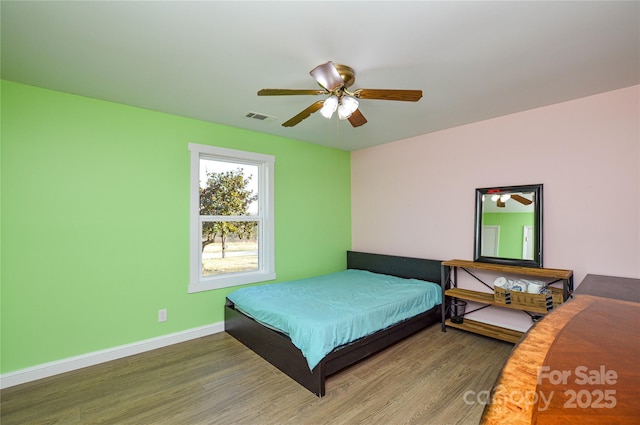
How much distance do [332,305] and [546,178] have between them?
261 cm

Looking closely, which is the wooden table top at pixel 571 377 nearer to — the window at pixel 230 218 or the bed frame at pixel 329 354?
the bed frame at pixel 329 354

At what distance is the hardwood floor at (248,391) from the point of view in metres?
1.99

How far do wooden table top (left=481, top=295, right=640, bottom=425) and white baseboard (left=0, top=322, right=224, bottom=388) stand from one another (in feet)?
10.9

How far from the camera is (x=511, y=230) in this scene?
3244 millimetres

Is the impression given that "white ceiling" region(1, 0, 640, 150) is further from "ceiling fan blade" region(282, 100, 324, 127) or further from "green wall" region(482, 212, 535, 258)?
"green wall" region(482, 212, 535, 258)

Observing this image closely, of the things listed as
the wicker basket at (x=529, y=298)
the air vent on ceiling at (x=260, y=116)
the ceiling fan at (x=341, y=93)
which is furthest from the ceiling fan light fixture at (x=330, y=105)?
the wicker basket at (x=529, y=298)

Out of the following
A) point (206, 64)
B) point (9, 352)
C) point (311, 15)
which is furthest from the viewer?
point (9, 352)

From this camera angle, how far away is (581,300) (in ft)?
4.74

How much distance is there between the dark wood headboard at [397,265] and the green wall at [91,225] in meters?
2.14

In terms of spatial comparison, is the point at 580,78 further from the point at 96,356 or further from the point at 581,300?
the point at 96,356

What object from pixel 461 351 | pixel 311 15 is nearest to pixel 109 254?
pixel 311 15

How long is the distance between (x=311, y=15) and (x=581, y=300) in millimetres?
2096

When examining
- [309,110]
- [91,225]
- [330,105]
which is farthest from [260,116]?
[91,225]

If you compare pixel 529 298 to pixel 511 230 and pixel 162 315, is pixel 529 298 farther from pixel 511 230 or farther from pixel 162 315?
pixel 162 315
